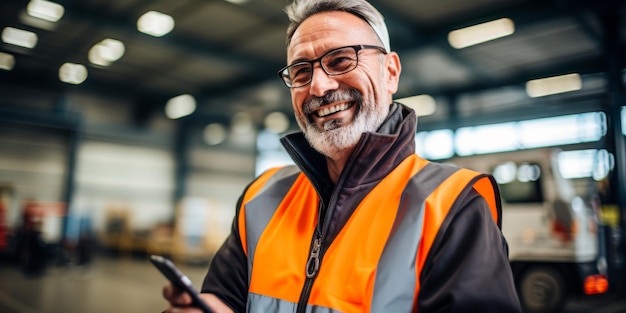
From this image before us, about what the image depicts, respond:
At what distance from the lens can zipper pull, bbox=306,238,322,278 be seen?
3.30 feet

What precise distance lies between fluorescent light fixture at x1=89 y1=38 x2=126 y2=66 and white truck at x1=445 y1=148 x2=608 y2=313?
6.30m

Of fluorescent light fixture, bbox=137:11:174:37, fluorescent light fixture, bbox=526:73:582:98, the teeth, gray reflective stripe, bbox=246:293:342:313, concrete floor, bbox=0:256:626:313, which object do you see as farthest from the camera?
fluorescent light fixture, bbox=526:73:582:98

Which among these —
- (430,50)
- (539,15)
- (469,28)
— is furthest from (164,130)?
(539,15)

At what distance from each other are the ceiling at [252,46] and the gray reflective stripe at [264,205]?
5.92 m

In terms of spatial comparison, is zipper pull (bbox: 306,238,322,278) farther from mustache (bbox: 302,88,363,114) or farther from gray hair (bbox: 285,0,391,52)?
gray hair (bbox: 285,0,391,52)

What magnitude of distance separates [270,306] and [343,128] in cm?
50

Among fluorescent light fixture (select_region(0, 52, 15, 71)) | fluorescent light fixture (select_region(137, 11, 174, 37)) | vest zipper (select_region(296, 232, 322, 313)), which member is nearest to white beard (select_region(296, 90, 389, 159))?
vest zipper (select_region(296, 232, 322, 313))

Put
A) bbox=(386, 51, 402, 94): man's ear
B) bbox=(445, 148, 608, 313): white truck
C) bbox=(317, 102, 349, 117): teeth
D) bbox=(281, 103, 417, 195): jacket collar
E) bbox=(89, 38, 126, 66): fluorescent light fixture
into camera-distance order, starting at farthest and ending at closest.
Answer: bbox=(89, 38, 126, 66): fluorescent light fixture → bbox=(445, 148, 608, 313): white truck → bbox=(386, 51, 402, 94): man's ear → bbox=(317, 102, 349, 117): teeth → bbox=(281, 103, 417, 195): jacket collar

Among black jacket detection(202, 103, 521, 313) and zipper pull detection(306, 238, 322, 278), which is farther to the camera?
zipper pull detection(306, 238, 322, 278)

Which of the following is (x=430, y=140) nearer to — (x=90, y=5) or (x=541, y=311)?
(x=541, y=311)

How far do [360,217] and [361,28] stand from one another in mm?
539

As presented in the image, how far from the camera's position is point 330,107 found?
1.19m

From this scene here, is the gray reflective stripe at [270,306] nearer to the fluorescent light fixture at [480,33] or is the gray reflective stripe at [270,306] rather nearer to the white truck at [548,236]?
the white truck at [548,236]

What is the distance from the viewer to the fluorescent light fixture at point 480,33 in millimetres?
7375
